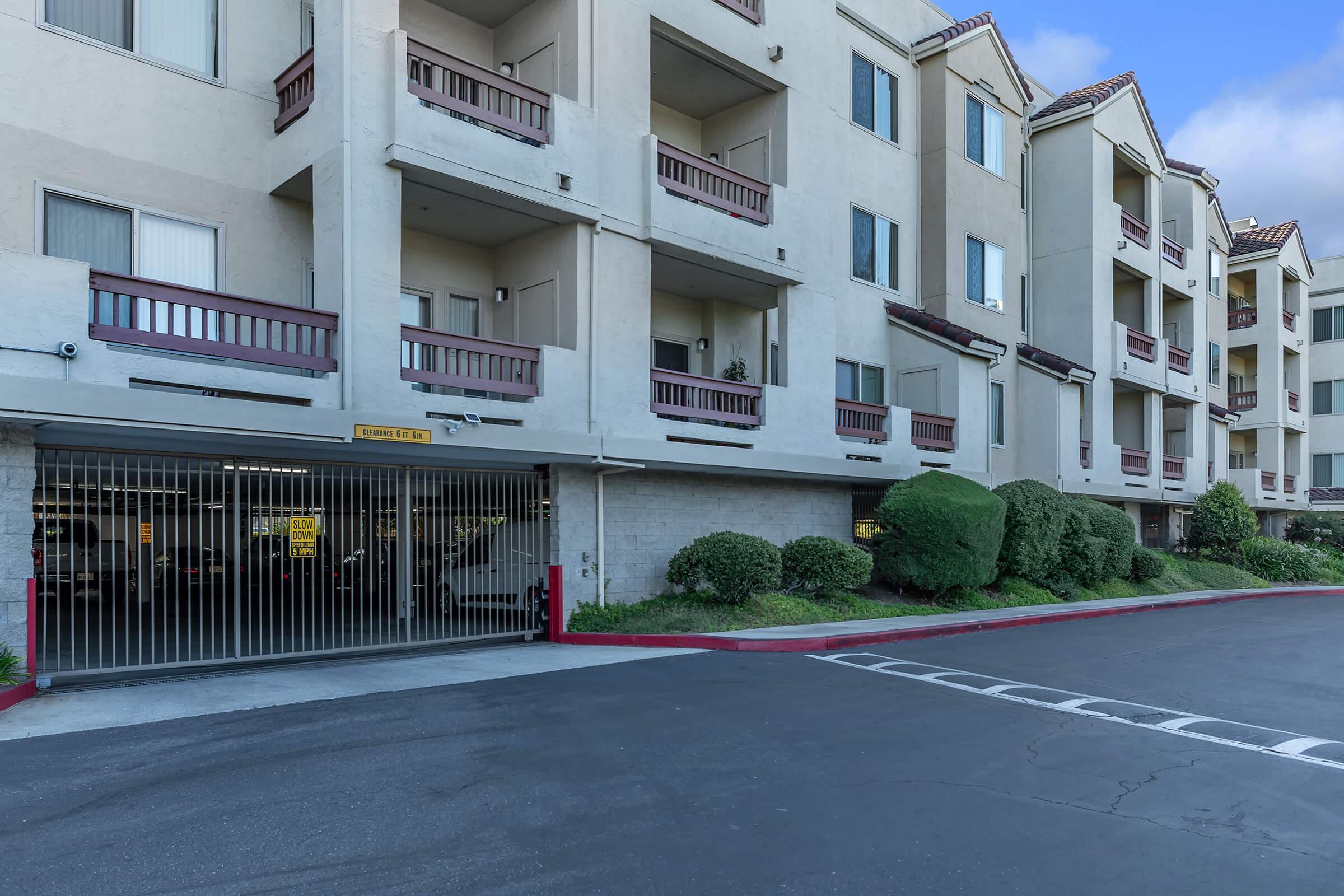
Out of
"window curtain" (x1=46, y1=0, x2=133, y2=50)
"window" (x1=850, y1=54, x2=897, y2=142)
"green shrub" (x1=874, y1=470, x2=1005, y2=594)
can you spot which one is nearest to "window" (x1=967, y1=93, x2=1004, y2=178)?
"window" (x1=850, y1=54, x2=897, y2=142)

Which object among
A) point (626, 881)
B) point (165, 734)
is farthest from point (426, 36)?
point (626, 881)

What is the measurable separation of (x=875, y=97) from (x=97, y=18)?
16207mm

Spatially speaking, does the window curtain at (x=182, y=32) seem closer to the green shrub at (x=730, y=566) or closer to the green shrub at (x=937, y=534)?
the green shrub at (x=730, y=566)

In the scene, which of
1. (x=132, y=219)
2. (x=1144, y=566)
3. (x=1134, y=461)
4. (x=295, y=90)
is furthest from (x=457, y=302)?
(x=1134, y=461)

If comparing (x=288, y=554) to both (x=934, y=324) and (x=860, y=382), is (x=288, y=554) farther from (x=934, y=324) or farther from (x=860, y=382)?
(x=934, y=324)

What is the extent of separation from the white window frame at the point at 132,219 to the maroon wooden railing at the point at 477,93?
3229 mm

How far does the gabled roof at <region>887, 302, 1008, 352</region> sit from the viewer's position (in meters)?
21.2

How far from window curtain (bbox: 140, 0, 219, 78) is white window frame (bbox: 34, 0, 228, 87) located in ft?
0.14

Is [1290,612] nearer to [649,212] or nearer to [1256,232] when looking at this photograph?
[649,212]

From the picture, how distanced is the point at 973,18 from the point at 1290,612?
53.0ft

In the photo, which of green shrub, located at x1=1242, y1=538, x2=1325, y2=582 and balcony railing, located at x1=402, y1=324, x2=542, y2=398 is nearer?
balcony railing, located at x1=402, y1=324, x2=542, y2=398

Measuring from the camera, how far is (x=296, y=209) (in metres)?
13.4

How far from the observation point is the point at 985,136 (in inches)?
976

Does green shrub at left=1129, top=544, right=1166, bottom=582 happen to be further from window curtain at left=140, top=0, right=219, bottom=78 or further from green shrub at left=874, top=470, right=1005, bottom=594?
window curtain at left=140, top=0, right=219, bottom=78
